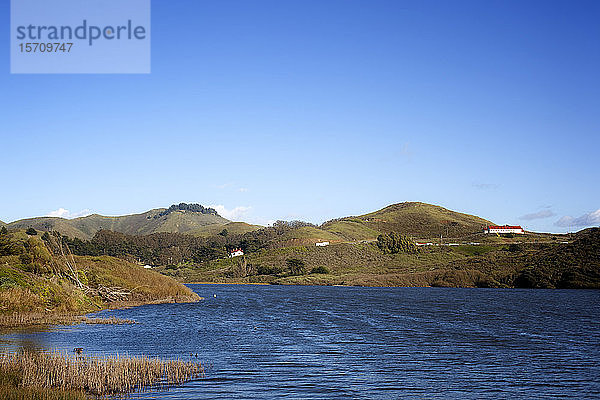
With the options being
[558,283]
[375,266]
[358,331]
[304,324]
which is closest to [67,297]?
[304,324]

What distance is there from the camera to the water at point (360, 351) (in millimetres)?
27094

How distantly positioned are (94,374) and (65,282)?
4198 cm

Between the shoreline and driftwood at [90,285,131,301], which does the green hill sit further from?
the shoreline

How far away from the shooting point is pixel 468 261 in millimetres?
178750

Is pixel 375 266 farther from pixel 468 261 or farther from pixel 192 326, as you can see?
pixel 192 326

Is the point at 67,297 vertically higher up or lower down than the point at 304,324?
higher up

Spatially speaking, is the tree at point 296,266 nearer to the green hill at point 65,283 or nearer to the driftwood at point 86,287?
the green hill at point 65,283

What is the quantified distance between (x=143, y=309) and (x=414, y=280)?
108 m

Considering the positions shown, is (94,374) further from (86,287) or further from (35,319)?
(86,287)

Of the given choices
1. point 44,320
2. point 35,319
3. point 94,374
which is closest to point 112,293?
point 44,320

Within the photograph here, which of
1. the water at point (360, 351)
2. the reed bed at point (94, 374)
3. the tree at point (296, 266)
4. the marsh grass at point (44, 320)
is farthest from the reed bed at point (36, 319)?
the tree at point (296, 266)

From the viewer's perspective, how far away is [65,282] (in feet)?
204

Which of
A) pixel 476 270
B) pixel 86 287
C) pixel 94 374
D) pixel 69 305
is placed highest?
pixel 86 287

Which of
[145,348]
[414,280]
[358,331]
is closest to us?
[145,348]
